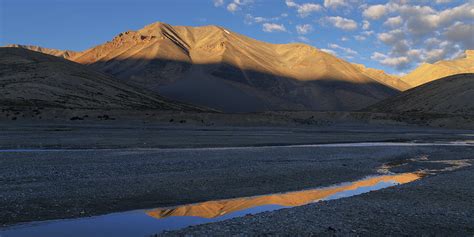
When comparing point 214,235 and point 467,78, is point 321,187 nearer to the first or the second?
point 214,235

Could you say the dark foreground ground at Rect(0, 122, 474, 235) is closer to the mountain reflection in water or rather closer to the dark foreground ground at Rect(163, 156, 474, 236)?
the dark foreground ground at Rect(163, 156, 474, 236)

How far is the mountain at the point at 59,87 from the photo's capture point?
118 m

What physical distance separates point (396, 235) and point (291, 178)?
12976mm

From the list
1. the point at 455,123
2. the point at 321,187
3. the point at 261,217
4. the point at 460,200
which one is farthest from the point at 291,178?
the point at 455,123

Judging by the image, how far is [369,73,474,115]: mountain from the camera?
13988 cm

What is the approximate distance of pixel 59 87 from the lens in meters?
136

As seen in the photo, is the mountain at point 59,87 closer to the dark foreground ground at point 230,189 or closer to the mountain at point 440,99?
the mountain at point 440,99

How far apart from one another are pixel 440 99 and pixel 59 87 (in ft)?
394

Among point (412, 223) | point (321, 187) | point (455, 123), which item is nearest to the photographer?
point (412, 223)

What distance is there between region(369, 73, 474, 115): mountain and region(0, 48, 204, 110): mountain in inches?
3211

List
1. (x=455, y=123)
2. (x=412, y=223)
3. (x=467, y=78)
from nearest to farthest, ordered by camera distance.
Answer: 1. (x=412, y=223)
2. (x=455, y=123)
3. (x=467, y=78)

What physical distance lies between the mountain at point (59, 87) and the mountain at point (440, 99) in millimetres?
81557

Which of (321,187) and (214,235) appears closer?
(214,235)

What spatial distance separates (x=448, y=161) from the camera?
37.0 metres
